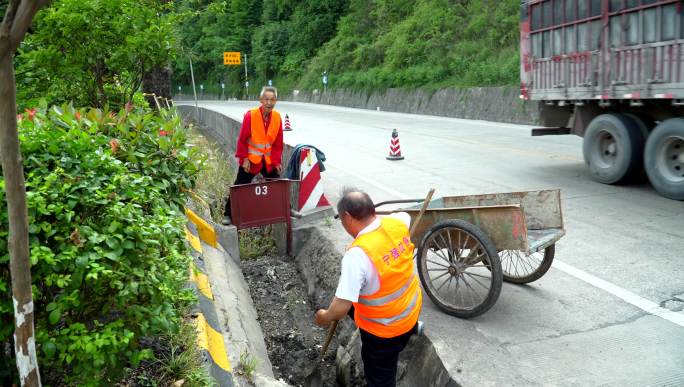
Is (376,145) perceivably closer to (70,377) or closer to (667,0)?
(667,0)

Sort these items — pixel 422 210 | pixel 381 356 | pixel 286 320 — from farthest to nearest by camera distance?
1. pixel 286 320
2. pixel 422 210
3. pixel 381 356

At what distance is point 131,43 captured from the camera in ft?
20.3

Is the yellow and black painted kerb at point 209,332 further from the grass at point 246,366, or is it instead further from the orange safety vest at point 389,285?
the orange safety vest at point 389,285

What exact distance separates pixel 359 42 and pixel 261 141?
3725cm

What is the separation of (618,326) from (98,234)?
3610 millimetres

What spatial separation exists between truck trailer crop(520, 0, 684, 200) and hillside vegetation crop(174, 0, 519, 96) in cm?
552

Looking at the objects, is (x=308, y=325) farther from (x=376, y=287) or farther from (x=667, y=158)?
(x=667, y=158)

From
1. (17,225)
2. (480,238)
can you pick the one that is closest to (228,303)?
(480,238)

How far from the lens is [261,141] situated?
7340 mm

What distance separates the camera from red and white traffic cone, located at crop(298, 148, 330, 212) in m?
7.62

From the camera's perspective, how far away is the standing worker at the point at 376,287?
3299 mm

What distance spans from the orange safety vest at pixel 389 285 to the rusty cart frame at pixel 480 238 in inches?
40.2

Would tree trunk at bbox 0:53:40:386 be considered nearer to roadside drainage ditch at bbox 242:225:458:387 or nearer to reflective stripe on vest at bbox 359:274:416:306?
reflective stripe on vest at bbox 359:274:416:306

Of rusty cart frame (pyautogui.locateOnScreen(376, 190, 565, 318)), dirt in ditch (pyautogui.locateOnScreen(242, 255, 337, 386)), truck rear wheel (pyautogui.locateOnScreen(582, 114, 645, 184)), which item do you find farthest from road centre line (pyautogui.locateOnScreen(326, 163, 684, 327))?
truck rear wheel (pyautogui.locateOnScreen(582, 114, 645, 184))
